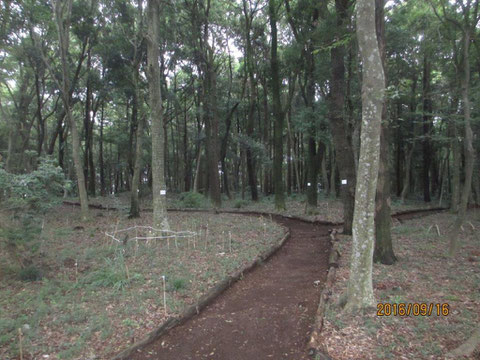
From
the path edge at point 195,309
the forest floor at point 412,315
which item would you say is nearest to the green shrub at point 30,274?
the path edge at point 195,309

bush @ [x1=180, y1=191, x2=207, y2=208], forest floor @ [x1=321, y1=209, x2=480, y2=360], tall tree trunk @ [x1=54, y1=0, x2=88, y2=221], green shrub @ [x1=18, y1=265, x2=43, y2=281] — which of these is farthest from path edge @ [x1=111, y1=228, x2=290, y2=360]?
bush @ [x1=180, y1=191, x2=207, y2=208]

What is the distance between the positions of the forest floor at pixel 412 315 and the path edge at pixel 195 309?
2.05m

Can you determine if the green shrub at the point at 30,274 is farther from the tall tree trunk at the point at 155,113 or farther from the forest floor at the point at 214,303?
the tall tree trunk at the point at 155,113

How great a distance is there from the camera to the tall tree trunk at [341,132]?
36.0 feet

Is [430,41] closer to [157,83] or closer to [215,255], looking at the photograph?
[157,83]

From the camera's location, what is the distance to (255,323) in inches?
197

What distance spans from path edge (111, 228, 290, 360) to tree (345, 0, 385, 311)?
2.45 metres

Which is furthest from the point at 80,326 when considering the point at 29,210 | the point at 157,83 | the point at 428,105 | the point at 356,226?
the point at 428,105

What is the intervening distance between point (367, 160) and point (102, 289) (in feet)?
17.7

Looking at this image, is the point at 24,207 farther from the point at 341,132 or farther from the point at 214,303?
the point at 341,132

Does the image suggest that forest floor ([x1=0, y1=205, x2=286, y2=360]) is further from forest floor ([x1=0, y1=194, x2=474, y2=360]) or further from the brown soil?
the brown soil

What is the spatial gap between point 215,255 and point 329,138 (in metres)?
Answer: 10.2

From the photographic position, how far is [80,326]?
480cm

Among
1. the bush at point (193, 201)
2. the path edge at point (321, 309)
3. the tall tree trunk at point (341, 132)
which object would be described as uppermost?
the tall tree trunk at point (341, 132)
